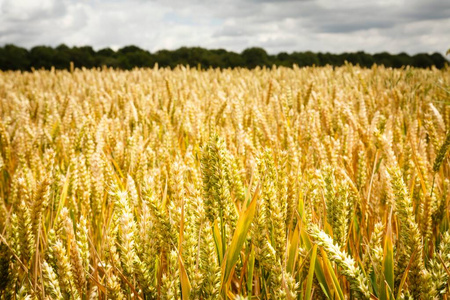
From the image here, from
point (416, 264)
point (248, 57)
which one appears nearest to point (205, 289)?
point (416, 264)

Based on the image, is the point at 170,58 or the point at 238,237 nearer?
the point at 238,237

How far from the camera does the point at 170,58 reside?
36.6 ft

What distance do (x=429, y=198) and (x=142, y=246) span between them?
684 millimetres

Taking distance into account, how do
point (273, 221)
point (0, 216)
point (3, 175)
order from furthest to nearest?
point (3, 175) → point (0, 216) → point (273, 221)

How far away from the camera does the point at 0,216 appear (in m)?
1.15

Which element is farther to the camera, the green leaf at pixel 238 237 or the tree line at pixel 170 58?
the tree line at pixel 170 58

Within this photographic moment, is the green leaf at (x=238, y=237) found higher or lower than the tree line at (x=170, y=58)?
lower

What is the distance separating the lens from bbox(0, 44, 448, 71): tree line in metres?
10.7

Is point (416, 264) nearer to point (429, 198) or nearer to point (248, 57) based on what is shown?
point (429, 198)

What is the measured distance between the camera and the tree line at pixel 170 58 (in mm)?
10688

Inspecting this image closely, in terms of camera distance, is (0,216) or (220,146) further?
(0,216)

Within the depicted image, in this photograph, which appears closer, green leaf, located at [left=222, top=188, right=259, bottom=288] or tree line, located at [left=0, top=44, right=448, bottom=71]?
green leaf, located at [left=222, top=188, right=259, bottom=288]

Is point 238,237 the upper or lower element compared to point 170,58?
lower

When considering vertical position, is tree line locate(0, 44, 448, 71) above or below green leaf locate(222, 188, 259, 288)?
above
